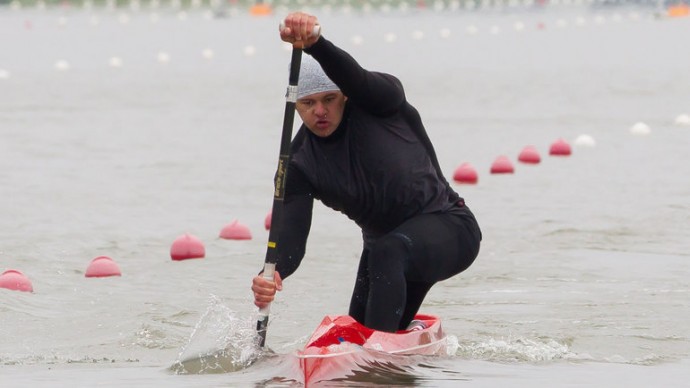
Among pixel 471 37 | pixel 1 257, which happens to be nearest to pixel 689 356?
pixel 1 257

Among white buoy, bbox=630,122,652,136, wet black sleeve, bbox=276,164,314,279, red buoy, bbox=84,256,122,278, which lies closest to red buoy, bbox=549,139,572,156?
white buoy, bbox=630,122,652,136

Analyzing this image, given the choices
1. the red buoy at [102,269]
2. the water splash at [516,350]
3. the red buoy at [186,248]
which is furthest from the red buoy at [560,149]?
the water splash at [516,350]

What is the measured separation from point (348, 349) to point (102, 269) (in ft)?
13.5

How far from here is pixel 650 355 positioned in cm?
862

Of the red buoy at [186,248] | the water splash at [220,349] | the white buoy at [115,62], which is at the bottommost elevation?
the white buoy at [115,62]

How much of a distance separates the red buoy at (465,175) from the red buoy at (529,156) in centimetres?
177

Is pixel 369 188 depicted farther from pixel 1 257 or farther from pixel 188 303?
pixel 1 257

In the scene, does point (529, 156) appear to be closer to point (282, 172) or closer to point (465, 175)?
→ point (465, 175)

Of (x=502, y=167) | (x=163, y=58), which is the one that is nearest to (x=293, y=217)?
(x=502, y=167)

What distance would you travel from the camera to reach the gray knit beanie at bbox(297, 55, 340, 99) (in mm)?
7637

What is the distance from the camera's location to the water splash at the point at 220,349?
820cm

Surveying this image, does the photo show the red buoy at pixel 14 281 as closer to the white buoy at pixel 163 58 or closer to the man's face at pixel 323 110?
the man's face at pixel 323 110

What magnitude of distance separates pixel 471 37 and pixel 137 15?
64.5 feet

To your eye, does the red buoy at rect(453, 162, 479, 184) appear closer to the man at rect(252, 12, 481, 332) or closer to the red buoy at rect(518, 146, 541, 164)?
the red buoy at rect(518, 146, 541, 164)
